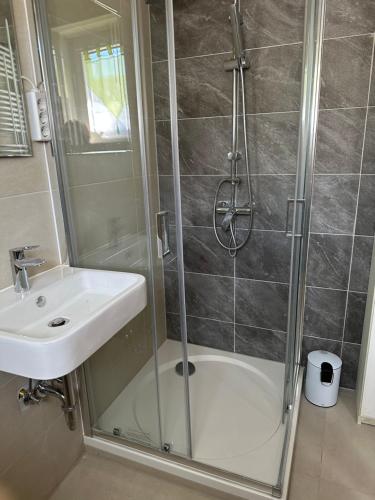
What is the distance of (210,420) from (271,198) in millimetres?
1325

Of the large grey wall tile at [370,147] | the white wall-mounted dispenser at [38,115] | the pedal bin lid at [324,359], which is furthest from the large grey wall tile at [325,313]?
the white wall-mounted dispenser at [38,115]

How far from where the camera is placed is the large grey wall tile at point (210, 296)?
230 cm

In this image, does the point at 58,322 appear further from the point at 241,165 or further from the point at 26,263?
the point at 241,165

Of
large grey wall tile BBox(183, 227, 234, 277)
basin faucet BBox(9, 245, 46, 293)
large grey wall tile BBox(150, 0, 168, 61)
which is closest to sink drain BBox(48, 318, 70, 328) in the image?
basin faucet BBox(9, 245, 46, 293)

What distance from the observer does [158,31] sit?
4.08 ft

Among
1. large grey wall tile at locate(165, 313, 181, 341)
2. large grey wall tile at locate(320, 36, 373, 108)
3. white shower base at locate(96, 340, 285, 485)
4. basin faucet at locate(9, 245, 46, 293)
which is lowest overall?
white shower base at locate(96, 340, 285, 485)

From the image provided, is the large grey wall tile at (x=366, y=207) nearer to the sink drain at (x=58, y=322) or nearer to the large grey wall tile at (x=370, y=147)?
the large grey wall tile at (x=370, y=147)

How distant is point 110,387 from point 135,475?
0.42 metres

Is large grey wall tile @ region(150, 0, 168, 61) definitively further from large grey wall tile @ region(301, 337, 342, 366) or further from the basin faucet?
large grey wall tile @ region(301, 337, 342, 366)

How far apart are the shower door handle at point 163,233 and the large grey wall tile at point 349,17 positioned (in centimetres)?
129

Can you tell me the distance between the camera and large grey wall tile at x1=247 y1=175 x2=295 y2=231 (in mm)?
1974

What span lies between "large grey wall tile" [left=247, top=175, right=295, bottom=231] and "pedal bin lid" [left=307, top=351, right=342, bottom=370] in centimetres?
79

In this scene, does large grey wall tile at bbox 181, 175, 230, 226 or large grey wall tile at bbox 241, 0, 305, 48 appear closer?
large grey wall tile at bbox 241, 0, 305, 48

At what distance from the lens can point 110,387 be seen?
1731 mm
